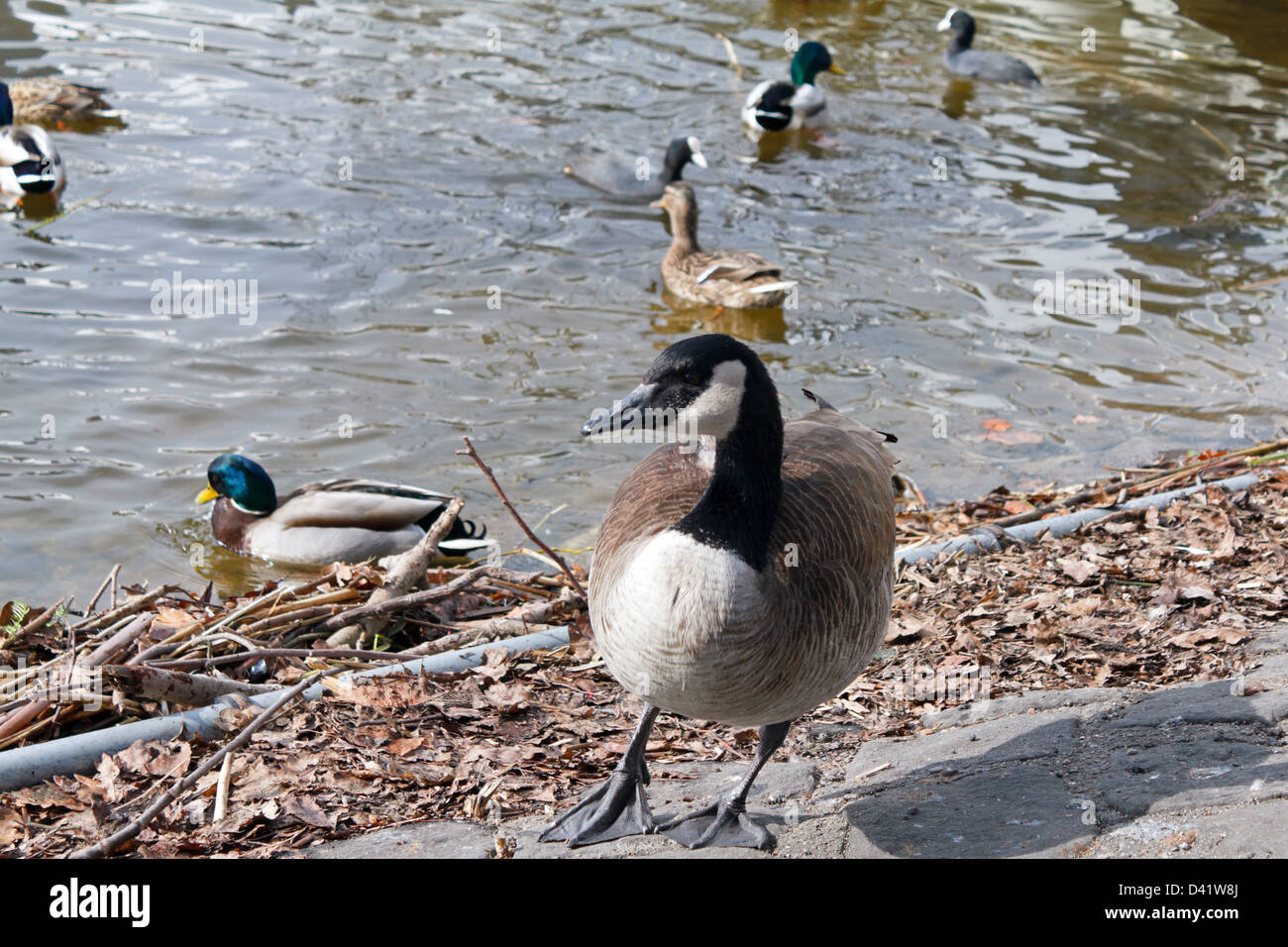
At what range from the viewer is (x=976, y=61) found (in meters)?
18.9

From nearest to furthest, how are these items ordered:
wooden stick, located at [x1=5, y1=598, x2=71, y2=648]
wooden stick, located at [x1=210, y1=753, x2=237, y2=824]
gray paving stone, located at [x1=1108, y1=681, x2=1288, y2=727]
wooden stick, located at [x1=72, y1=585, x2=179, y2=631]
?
wooden stick, located at [x1=210, y1=753, x2=237, y2=824], gray paving stone, located at [x1=1108, y1=681, x2=1288, y2=727], wooden stick, located at [x1=5, y1=598, x2=71, y2=648], wooden stick, located at [x1=72, y1=585, x2=179, y2=631]

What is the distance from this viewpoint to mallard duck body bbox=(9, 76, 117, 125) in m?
15.2

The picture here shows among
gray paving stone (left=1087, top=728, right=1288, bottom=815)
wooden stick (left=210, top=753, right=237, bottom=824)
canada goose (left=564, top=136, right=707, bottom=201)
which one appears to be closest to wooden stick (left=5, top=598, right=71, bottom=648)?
wooden stick (left=210, top=753, right=237, bottom=824)

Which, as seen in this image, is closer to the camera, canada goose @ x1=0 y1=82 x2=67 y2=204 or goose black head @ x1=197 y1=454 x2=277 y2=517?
goose black head @ x1=197 y1=454 x2=277 y2=517

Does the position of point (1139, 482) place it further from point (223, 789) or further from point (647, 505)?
point (223, 789)

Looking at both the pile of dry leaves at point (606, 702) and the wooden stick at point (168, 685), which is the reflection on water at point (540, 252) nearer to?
the pile of dry leaves at point (606, 702)

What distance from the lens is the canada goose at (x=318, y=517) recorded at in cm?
814

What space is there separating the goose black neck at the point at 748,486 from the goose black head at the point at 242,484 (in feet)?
17.3

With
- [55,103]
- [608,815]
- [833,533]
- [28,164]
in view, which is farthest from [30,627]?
[55,103]

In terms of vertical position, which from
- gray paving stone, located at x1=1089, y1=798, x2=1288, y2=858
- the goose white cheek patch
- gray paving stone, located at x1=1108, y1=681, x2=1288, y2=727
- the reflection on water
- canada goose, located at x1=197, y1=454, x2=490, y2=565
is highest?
the goose white cheek patch

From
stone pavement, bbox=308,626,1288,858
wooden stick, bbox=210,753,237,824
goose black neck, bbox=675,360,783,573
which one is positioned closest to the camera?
stone pavement, bbox=308,626,1288,858

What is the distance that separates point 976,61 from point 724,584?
17.4 metres

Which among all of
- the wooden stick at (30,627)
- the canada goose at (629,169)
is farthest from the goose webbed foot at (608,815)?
the canada goose at (629,169)

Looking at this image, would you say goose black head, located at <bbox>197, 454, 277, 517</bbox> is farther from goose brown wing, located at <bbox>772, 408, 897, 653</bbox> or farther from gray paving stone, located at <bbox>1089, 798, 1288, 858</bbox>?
gray paving stone, located at <bbox>1089, 798, 1288, 858</bbox>
